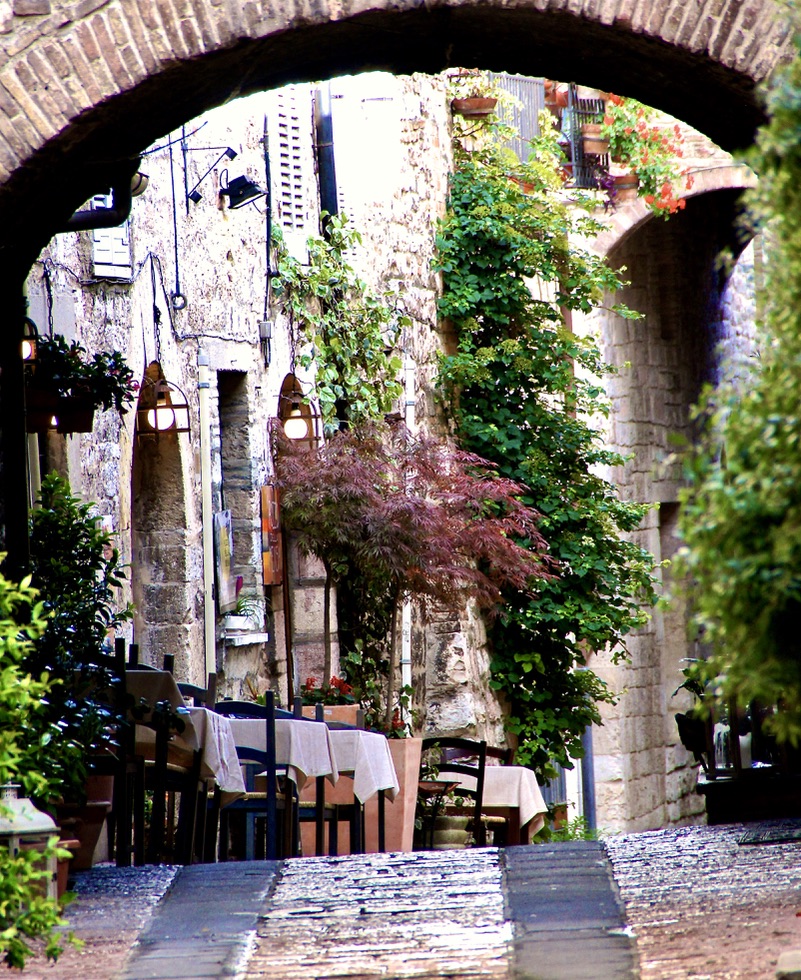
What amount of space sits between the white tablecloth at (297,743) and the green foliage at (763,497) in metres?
3.95

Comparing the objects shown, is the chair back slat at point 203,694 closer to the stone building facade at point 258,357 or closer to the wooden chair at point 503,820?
the stone building facade at point 258,357

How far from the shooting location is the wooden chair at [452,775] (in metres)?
8.81

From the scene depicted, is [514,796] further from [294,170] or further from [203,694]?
[294,170]

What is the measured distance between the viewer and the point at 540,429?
11.8 metres

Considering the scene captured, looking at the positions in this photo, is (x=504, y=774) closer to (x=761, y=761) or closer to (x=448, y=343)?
(x=761, y=761)

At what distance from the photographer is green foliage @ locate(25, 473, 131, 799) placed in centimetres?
536

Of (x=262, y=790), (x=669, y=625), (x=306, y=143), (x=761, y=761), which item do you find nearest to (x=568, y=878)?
(x=262, y=790)

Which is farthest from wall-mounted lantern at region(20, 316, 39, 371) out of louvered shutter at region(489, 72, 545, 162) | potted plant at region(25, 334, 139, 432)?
louvered shutter at region(489, 72, 545, 162)

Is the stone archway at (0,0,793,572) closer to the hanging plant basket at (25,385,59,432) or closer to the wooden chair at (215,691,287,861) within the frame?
the hanging plant basket at (25,385,59,432)

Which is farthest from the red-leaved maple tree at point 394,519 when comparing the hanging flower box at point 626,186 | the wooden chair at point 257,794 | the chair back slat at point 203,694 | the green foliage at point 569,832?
the hanging flower box at point 626,186

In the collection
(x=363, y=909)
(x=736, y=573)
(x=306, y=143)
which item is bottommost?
(x=363, y=909)

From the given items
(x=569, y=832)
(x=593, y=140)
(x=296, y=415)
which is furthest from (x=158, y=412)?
(x=593, y=140)

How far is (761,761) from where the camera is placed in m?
8.41

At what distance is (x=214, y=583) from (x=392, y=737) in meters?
1.45
